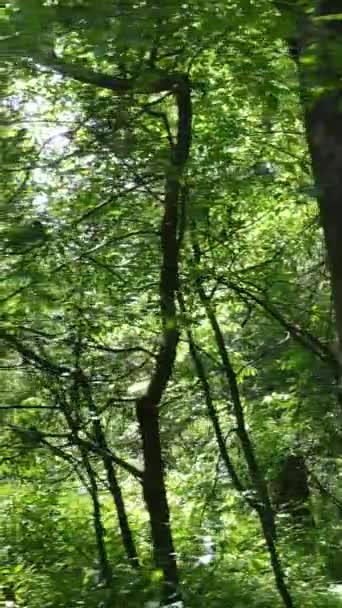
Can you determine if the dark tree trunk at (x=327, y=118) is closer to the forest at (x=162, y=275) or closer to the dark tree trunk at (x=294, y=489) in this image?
the forest at (x=162, y=275)

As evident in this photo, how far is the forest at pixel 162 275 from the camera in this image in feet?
9.57

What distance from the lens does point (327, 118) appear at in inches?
96.0

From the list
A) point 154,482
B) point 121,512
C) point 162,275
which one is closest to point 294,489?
point 121,512

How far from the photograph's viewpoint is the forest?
2.92 metres

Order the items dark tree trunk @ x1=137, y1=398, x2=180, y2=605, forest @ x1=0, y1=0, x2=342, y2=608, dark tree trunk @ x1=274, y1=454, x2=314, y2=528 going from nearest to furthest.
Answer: forest @ x1=0, y1=0, x2=342, y2=608, dark tree trunk @ x1=137, y1=398, x2=180, y2=605, dark tree trunk @ x1=274, y1=454, x2=314, y2=528

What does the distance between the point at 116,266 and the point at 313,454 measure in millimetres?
3066

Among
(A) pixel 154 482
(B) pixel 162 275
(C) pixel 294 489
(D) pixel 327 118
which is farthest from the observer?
(C) pixel 294 489

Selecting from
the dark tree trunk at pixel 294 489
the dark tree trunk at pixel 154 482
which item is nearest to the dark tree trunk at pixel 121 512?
the dark tree trunk at pixel 154 482

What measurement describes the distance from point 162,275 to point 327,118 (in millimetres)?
2595

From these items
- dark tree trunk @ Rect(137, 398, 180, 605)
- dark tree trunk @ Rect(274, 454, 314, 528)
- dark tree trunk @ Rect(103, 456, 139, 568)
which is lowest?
dark tree trunk @ Rect(274, 454, 314, 528)

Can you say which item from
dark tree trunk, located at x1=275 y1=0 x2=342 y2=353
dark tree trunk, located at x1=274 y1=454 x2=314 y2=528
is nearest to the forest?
dark tree trunk, located at x1=275 y1=0 x2=342 y2=353

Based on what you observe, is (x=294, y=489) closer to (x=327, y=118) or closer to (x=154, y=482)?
(x=154, y=482)

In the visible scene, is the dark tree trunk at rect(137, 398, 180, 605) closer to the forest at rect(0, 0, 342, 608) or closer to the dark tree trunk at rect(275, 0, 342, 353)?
the forest at rect(0, 0, 342, 608)

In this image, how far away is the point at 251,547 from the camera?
6.77 meters
